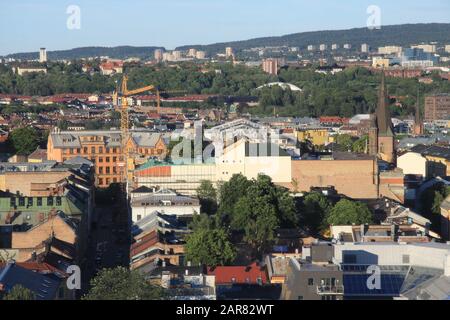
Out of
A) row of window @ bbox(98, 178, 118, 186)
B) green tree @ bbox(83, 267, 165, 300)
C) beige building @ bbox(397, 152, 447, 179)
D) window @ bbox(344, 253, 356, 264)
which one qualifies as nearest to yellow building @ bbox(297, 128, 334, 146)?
beige building @ bbox(397, 152, 447, 179)

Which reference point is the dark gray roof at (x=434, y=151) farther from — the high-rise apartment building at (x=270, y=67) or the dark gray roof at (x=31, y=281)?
the high-rise apartment building at (x=270, y=67)

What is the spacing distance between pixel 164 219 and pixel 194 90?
89.7 metres

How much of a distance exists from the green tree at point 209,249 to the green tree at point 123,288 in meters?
4.61

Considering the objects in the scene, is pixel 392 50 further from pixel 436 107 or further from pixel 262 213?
pixel 262 213

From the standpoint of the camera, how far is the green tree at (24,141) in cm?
5400

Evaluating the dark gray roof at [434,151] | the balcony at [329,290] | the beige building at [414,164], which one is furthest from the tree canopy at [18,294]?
the dark gray roof at [434,151]

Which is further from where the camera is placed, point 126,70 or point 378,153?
point 126,70

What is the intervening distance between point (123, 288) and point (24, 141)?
3769 centimetres

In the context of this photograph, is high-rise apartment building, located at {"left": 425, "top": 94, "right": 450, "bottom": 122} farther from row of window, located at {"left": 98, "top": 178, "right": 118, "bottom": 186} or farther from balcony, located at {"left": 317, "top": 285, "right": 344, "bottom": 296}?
balcony, located at {"left": 317, "top": 285, "right": 344, "bottom": 296}

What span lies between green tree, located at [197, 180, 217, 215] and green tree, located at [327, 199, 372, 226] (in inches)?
160

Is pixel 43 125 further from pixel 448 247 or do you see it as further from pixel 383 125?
pixel 448 247

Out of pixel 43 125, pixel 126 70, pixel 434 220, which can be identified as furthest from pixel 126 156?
pixel 126 70

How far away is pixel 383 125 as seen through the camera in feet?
142
